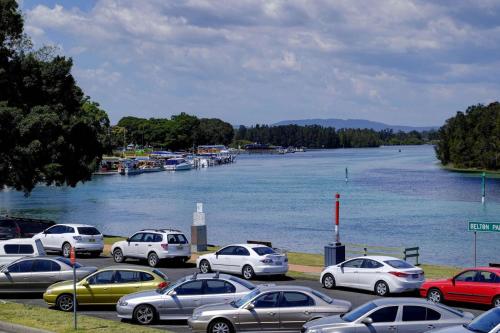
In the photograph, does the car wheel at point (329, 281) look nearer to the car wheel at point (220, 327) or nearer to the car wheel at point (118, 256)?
the car wheel at point (220, 327)

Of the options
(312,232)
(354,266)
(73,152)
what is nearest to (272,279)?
(354,266)

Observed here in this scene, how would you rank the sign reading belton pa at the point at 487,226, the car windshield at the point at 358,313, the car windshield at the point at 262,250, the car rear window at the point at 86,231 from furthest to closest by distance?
1. the car rear window at the point at 86,231
2. the car windshield at the point at 262,250
3. the sign reading belton pa at the point at 487,226
4. the car windshield at the point at 358,313

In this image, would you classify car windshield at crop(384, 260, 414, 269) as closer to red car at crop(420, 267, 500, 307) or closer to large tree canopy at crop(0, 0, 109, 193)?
red car at crop(420, 267, 500, 307)

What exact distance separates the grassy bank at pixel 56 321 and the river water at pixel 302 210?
1193 inches

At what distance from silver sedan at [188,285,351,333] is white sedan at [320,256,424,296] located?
7511 mm

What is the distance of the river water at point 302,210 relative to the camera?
58.1 meters

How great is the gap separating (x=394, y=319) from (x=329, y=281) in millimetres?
11067

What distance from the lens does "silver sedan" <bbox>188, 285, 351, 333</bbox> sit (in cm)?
1855

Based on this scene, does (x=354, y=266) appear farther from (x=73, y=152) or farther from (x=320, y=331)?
(x=73, y=152)

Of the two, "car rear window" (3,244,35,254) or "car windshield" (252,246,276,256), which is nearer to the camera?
"car rear window" (3,244,35,254)

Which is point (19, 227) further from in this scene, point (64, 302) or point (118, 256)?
point (64, 302)

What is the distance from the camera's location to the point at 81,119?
Result: 55.6 meters

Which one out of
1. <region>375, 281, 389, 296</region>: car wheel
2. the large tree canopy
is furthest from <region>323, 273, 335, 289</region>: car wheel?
the large tree canopy

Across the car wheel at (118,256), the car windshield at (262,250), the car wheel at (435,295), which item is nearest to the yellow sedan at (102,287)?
the car windshield at (262,250)
